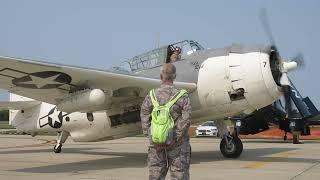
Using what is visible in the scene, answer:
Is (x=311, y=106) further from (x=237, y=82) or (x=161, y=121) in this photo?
(x=161, y=121)

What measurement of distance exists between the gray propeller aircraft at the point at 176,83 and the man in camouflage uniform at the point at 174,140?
5187mm

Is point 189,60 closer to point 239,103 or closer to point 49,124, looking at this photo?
point 239,103

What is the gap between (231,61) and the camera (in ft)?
36.3

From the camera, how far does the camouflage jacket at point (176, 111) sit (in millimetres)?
4969

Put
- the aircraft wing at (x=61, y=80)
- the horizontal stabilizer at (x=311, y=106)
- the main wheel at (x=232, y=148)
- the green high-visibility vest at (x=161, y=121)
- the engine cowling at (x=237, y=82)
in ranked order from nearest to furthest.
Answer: the green high-visibility vest at (x=161, y=121) < the aircraft wing at (x=61, y=80) < the engine cowling at (x=237, y=82) < the main wheel at (x=232, y=148) < the horizontal stabilizer at (x=311, y=106)

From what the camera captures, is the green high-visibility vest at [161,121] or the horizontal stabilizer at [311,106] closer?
the green high-visibility vest at [161,121]

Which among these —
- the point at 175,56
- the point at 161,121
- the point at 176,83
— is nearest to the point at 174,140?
the point at 161,121

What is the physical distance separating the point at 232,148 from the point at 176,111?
7949 mm

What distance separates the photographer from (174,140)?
4957 millimetres

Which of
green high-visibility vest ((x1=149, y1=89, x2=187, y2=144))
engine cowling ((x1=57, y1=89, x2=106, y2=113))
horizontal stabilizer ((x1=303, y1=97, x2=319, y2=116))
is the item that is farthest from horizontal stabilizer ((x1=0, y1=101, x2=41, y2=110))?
horizontal stabilizer ((x1=303, y1=97, x2=319, y2=116))

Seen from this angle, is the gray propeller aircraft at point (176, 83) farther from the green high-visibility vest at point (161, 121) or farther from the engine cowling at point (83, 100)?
the green high-visibility vest at point (161, 121)

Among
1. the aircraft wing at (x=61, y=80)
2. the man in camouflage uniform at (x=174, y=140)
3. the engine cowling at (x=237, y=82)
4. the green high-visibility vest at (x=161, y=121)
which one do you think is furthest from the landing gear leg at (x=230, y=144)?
the green high-visibility vest at (x=161, y=121)

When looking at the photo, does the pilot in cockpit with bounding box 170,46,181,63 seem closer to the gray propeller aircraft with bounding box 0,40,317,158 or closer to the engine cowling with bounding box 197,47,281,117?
the gray propeller aircraft with bounding box 0,40,317,158

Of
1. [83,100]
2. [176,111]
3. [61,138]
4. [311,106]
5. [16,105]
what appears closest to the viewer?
[176,111]
